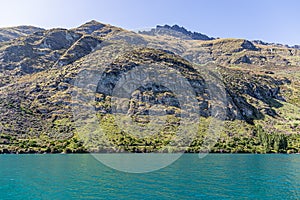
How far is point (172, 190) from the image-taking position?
66.8 m

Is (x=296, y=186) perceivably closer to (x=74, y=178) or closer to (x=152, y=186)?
(x=152, y=186)

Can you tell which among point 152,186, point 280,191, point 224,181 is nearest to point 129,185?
point 152,186

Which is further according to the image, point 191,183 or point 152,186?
point 191,183

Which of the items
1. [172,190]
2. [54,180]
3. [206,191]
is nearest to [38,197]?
[54,180]

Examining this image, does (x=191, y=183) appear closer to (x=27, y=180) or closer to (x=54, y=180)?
(x=54, y=180)

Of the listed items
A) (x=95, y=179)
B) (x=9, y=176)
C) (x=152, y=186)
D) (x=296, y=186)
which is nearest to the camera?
(x=152, y=186)

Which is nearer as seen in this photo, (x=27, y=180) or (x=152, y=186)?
(x=152, y=186)

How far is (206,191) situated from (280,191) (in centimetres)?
1724

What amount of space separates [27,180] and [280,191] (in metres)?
61.3

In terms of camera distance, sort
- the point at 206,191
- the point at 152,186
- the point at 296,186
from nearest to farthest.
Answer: the point at 206,191 < the point at 152,186 < the point at 296,186

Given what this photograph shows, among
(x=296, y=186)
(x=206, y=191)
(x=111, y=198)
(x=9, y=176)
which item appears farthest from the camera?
(x=9, y=176)

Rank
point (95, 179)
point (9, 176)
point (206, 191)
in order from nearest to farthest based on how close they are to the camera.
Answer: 1. point (206, 191)
2. point (95, 179)
3. point (9, 176)

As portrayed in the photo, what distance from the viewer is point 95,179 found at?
81688 mm

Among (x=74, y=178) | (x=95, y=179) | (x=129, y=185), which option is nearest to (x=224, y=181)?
(x=129, y=185)
